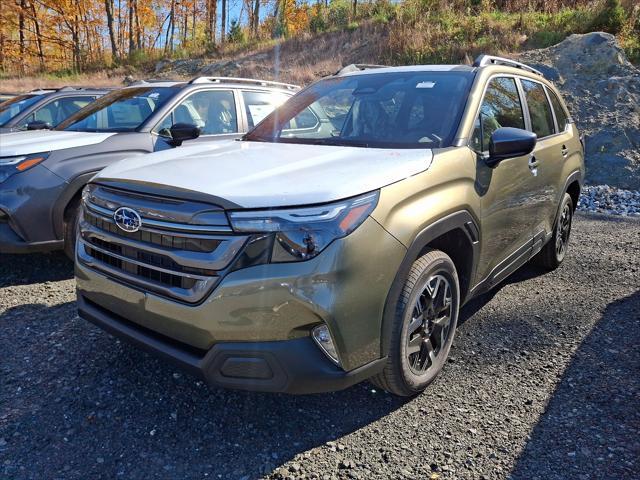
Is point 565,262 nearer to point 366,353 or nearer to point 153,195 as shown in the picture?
point 366,353

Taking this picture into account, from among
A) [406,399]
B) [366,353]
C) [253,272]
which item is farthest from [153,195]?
[406,399]

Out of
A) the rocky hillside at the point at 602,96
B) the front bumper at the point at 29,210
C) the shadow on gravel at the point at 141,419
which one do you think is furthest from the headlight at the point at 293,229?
the rocky hillside at the point at 602,96

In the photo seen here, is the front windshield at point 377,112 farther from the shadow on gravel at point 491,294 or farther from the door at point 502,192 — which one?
the shadow on gravel at point 491,294

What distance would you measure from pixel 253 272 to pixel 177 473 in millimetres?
934

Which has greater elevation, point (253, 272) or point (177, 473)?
point (253, 272)

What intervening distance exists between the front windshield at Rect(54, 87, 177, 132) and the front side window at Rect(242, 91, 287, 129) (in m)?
0.80

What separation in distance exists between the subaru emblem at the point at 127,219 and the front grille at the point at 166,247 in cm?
2

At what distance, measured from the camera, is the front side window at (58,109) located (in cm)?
747

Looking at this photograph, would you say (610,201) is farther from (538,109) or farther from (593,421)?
(593,421)

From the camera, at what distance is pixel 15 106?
7836mm

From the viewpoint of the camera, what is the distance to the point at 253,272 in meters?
1.94

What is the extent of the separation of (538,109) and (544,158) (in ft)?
1.70

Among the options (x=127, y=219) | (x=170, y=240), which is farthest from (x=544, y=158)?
(x=127, y=219)

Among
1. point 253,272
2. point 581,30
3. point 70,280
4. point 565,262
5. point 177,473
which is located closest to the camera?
point 253,272
